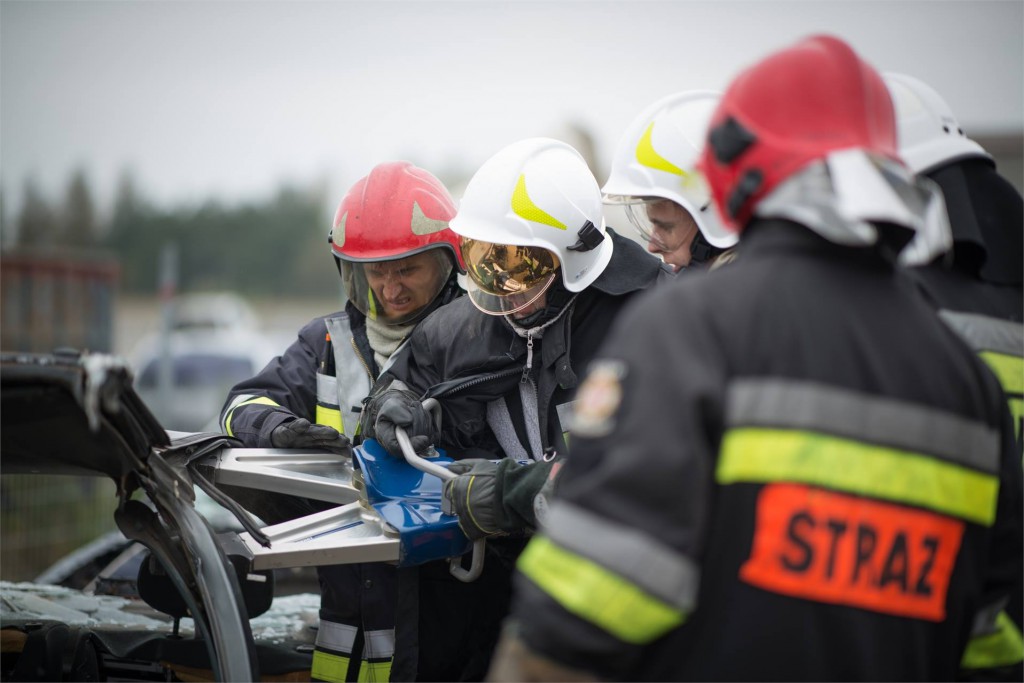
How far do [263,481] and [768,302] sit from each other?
190cm

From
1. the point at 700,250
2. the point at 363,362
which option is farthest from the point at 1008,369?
the point at 363,362

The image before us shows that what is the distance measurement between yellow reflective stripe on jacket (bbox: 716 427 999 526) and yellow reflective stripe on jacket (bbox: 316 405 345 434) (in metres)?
2.43

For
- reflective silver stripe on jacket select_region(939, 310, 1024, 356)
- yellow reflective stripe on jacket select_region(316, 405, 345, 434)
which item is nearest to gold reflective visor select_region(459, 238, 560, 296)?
yellow reflective stripe on jacket select_region(316, 405, 345, 434)

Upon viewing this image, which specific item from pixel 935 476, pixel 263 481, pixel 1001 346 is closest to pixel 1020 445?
pixel 1001 346

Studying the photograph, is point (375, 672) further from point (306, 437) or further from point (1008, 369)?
point (1008, 369)

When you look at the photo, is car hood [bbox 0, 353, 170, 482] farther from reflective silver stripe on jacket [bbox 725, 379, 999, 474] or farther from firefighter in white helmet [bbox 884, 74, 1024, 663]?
firefighter in white helmet [bbox 884, 74, 1024, 663]

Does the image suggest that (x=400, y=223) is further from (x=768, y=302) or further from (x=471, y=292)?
(x=768, y=302)

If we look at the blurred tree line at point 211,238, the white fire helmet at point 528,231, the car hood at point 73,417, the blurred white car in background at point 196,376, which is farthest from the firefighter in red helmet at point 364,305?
the blurred tree line at point 211,238

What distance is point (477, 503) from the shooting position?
2.69 m

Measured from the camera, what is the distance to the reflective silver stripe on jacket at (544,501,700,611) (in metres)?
1.37

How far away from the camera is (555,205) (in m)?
3.23

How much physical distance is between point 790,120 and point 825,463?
0.56 meters

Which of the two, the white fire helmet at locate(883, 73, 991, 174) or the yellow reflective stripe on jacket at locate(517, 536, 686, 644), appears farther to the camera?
the white fire helmet at locate(883, 73, 991, 174)

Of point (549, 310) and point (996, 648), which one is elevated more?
point (549, 310)
